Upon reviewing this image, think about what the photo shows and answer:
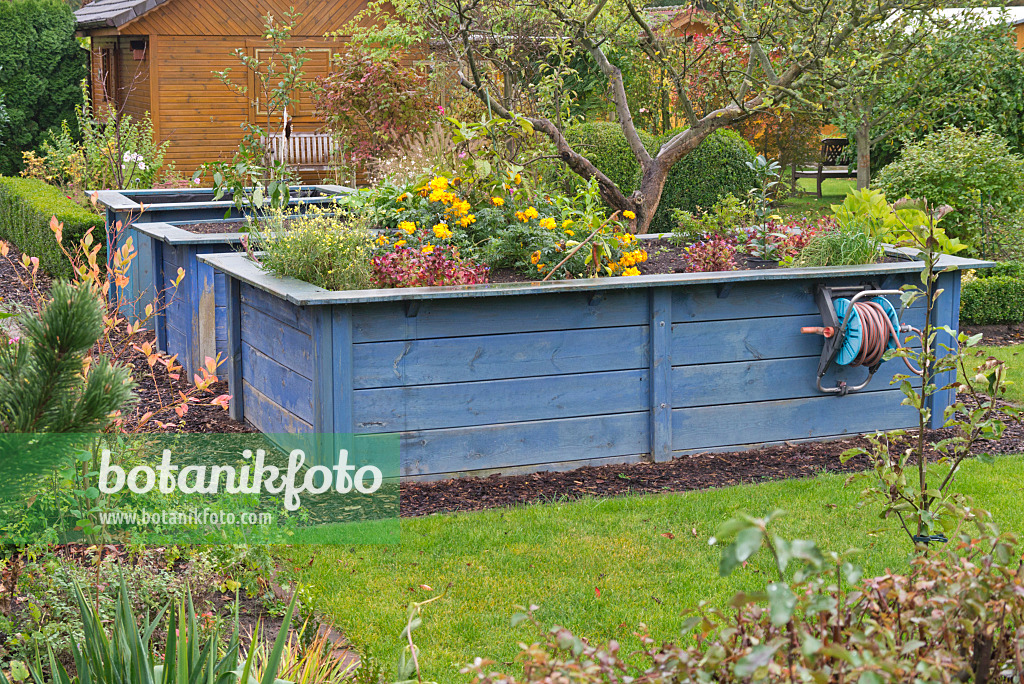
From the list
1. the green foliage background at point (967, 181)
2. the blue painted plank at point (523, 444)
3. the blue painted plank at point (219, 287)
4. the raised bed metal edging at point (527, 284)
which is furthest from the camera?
the green foliage background at point (967, 181)

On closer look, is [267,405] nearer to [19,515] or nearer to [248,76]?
[19,515]

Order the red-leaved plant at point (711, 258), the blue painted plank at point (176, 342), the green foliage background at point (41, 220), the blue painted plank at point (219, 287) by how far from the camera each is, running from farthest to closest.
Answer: the green foliage background at point (41, 220), the blue painted plank at point (176, 342), the blue painted plank at point (219, 287), the red-leaved plant at point (711, 258)

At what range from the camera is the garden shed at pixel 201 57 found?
17.0m

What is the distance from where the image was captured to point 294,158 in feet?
56.7

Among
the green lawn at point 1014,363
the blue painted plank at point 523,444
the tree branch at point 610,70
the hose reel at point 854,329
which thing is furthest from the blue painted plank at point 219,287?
the green lawn at point 1014,363

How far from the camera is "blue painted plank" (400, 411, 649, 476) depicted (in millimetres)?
4465

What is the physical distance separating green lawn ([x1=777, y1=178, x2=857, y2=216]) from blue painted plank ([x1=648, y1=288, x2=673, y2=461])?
1008 cm

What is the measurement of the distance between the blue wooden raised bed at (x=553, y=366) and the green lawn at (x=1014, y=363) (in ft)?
4.00

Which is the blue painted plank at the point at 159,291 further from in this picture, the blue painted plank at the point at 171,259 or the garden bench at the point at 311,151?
the garden bench at the point at 311,151

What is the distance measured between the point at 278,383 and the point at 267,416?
26 centimetres

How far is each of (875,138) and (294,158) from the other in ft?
29.9

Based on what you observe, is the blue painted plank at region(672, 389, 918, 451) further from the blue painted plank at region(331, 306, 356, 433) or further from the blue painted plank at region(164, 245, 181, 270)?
the blue painted plank at region(164, 245, 181, 270)

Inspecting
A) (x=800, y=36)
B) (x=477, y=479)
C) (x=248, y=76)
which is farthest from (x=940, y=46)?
(x=477, y=479)

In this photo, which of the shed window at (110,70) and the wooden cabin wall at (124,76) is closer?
the wooden cabin wall at (124,76)
